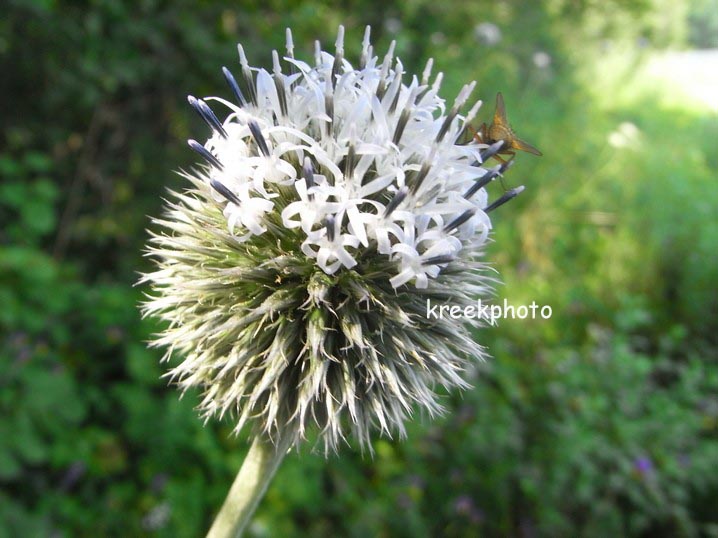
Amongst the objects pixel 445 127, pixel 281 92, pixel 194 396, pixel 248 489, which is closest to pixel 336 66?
pixel 281 92

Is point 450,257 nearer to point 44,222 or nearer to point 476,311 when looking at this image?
point 476,311

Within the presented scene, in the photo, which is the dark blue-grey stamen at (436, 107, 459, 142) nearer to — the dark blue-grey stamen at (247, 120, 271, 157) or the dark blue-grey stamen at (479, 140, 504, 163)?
the dark blue-grey stamen at (479, 140, 504, 163)

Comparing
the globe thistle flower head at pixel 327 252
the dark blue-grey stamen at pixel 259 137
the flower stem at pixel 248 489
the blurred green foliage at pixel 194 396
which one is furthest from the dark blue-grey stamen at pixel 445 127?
the blurred green foliage at pixel 194 396

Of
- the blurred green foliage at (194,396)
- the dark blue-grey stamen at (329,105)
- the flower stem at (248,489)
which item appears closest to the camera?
the flower stem at (248,489)

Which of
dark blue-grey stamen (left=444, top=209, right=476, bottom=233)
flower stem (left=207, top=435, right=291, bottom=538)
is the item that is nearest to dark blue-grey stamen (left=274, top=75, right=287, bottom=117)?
dark blue-grey stamen (left=444, top=209, right=476, bottom=233)

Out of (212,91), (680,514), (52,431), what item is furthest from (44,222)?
(680,514)

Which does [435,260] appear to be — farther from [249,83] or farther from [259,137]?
[249,83]

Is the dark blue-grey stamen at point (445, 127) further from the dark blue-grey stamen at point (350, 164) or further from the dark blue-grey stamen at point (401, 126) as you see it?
the dark blue-grey stamen at point (350, 164)
